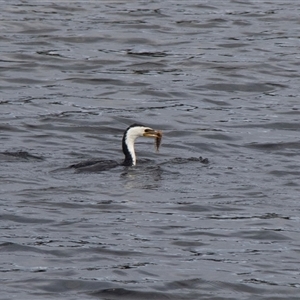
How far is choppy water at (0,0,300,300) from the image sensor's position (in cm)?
1207

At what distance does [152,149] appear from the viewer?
19094 millimetres

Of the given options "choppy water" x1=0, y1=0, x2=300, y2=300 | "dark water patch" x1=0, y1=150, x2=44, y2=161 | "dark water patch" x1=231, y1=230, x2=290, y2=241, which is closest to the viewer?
"choppy water" x1=0, y1=0, x2=300, y2=300

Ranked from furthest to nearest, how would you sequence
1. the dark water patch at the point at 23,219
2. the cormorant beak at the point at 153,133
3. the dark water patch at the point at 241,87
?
1. the dark water patch at the point at 241,87
2. the cormorant beak at the point at 153,133
3. the dark water patch at the point at 23,219

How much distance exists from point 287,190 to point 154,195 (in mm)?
1773

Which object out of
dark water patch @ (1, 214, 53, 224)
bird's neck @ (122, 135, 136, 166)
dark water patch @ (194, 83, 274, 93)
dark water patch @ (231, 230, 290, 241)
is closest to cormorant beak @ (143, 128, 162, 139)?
bird's neck @ (122, 135, 136, 166)

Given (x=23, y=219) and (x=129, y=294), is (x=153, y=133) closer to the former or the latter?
(x=23, y=219)

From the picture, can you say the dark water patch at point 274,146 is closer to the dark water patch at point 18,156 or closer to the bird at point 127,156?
the bird at point 127,156

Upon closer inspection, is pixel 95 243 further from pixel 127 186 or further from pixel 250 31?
pixel 250 31

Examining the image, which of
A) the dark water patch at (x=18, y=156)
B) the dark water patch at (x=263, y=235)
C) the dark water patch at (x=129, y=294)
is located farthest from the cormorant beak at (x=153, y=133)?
the dark water patch at (x=129, y=294)

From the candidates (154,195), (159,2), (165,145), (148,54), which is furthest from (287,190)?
(159,2)

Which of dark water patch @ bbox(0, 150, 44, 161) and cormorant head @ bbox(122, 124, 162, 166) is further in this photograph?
cormorant head @ bbox(122, 124, 162, 166)

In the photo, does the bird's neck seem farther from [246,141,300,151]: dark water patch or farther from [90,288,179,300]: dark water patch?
[90,288,179,300]: dark water patch

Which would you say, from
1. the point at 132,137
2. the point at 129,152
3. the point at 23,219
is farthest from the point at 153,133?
the point at 23,219

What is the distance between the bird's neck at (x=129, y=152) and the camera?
17.5 meters
